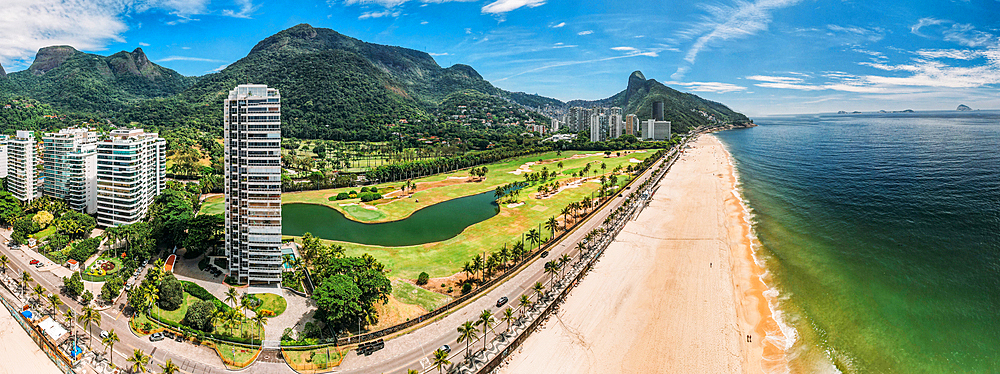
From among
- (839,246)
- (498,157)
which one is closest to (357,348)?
(839,246)

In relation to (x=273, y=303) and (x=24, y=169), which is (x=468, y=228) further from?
(x=24, y=169)

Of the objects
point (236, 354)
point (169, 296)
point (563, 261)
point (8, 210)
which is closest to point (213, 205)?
point (8, 210)

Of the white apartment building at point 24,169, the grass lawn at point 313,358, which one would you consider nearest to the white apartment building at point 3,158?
the white apartment building at point 24,169

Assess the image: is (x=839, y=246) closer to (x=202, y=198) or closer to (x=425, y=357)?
(x=425, y=357)

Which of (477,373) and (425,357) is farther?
(425,357)

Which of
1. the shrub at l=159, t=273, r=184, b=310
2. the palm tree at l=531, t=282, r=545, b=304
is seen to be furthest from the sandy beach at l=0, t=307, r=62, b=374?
the palm tree at l=531, t=282, r=545, b=304

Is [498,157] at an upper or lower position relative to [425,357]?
upper

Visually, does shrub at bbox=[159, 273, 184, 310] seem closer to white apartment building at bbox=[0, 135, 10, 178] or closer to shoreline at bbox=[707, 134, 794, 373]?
shoreline at bbox=[707, 134, 794, 373]
